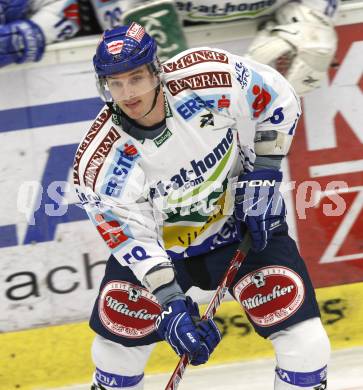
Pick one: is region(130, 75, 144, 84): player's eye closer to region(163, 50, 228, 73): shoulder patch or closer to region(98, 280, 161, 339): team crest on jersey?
region(163, 50, 228, 73): shoulder patch

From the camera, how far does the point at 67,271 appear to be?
4043 millimetres

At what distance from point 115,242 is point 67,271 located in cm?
95

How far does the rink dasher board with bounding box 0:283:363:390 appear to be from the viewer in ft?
13.4

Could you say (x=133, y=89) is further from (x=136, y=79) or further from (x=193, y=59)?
(x=193, y=59)

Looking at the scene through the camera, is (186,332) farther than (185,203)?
No

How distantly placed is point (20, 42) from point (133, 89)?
96cm

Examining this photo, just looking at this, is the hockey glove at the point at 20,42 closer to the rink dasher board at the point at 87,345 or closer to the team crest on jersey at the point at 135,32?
the team crest on jersey at the point at 135,32

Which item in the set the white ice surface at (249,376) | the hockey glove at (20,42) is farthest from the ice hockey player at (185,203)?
the hockey glove at (20,42)

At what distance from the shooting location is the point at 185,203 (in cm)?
326

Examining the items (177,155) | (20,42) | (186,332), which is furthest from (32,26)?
(186,332)

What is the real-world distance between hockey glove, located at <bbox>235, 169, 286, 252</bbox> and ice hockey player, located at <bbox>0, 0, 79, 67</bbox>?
3.38ft

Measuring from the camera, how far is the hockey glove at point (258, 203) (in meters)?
3.26

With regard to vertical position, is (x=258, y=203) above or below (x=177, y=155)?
below

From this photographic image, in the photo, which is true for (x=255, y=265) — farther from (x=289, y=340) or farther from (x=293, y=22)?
(x=293, y=22)
